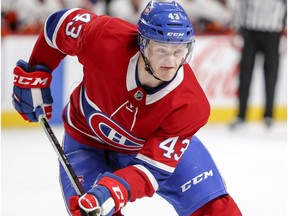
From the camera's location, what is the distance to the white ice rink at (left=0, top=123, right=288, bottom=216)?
12.4 ft

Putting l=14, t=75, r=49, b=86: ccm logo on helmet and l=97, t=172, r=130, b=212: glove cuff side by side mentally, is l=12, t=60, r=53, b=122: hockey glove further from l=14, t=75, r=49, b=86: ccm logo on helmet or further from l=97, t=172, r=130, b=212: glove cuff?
l=97, t=172, r=130, b=212: glove cuff

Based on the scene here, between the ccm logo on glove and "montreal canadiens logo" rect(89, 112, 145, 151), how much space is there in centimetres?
30

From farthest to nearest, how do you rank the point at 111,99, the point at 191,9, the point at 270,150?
the point at 191,9, the point at 270,150, the point at 111,99

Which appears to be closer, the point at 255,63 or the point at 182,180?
the point at 182,180

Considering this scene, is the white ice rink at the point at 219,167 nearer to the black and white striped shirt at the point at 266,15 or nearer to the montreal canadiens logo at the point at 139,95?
the black and white striped shirt at the point at 266,15

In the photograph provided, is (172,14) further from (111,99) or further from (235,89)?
(235,89)

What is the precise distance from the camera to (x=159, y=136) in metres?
2.66

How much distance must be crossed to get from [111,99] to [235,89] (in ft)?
10.6

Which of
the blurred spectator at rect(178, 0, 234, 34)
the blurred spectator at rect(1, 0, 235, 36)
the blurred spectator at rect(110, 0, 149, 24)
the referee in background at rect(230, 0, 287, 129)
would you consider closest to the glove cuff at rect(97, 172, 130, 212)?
the blurred spectator at rect(1, 0, 235, 36)

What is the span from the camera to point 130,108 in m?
2.72

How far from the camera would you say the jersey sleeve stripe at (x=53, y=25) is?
117 inches

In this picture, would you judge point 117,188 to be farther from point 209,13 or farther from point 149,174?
point 209,13

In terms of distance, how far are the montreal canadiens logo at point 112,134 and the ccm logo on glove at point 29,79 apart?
0.30m

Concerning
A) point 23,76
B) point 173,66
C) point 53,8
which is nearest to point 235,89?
point 53,8
